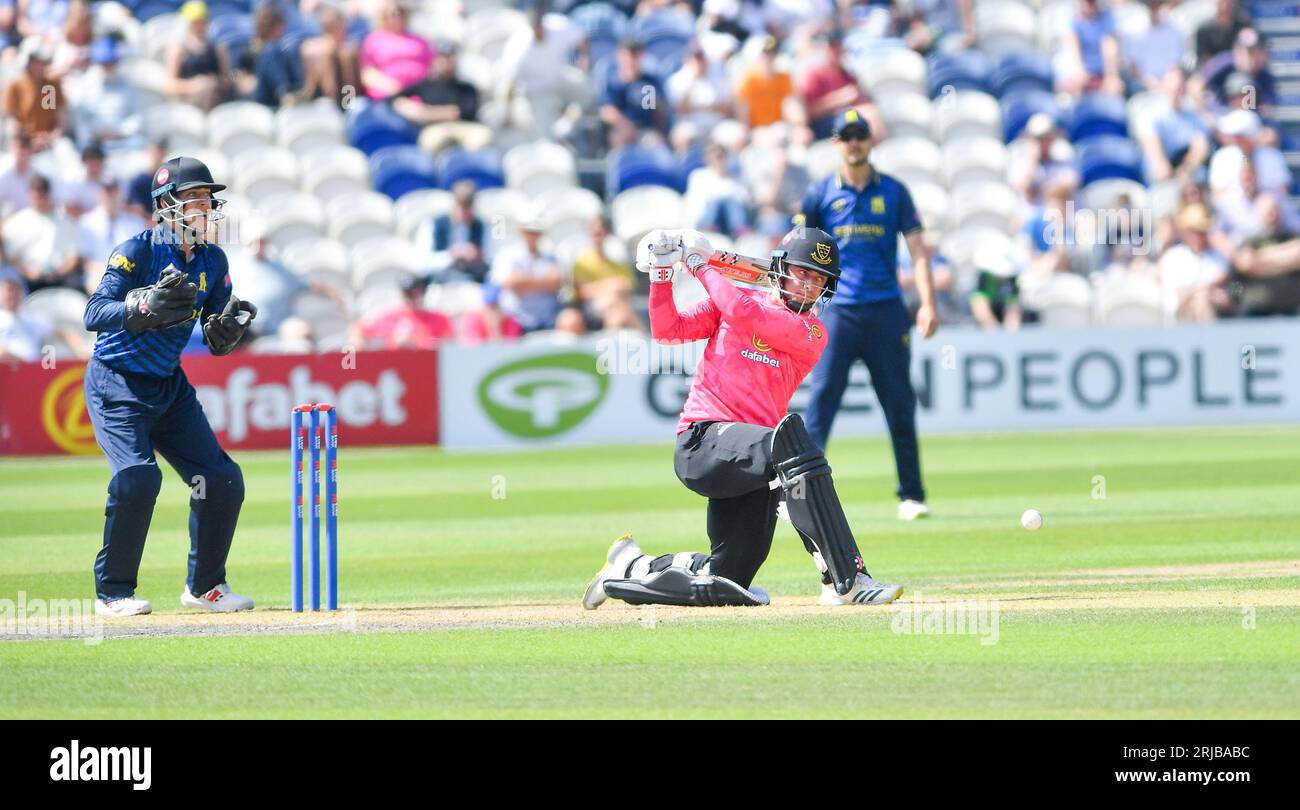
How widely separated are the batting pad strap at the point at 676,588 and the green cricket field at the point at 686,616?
0.25ft

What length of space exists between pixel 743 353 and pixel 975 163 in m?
14.7

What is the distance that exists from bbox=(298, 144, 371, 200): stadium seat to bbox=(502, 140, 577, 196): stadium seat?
161 cm

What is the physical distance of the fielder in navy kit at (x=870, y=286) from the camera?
38.7 feet

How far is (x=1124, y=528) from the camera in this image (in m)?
11.6

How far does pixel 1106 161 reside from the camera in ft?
72.9

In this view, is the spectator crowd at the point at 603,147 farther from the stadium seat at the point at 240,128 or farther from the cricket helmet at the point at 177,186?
the cricket helmet at the point at 177,186

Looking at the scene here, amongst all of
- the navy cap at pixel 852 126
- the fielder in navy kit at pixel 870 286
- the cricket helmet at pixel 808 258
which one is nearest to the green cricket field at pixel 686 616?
the fielder in navy kit at pixel 870 286

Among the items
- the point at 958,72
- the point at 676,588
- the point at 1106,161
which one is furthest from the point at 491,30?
the point at 676,588

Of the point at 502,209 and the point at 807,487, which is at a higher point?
the point at 502,209

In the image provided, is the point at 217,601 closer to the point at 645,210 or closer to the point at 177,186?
the point at 177,186

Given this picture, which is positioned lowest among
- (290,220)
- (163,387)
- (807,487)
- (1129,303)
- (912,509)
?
(912,509)
